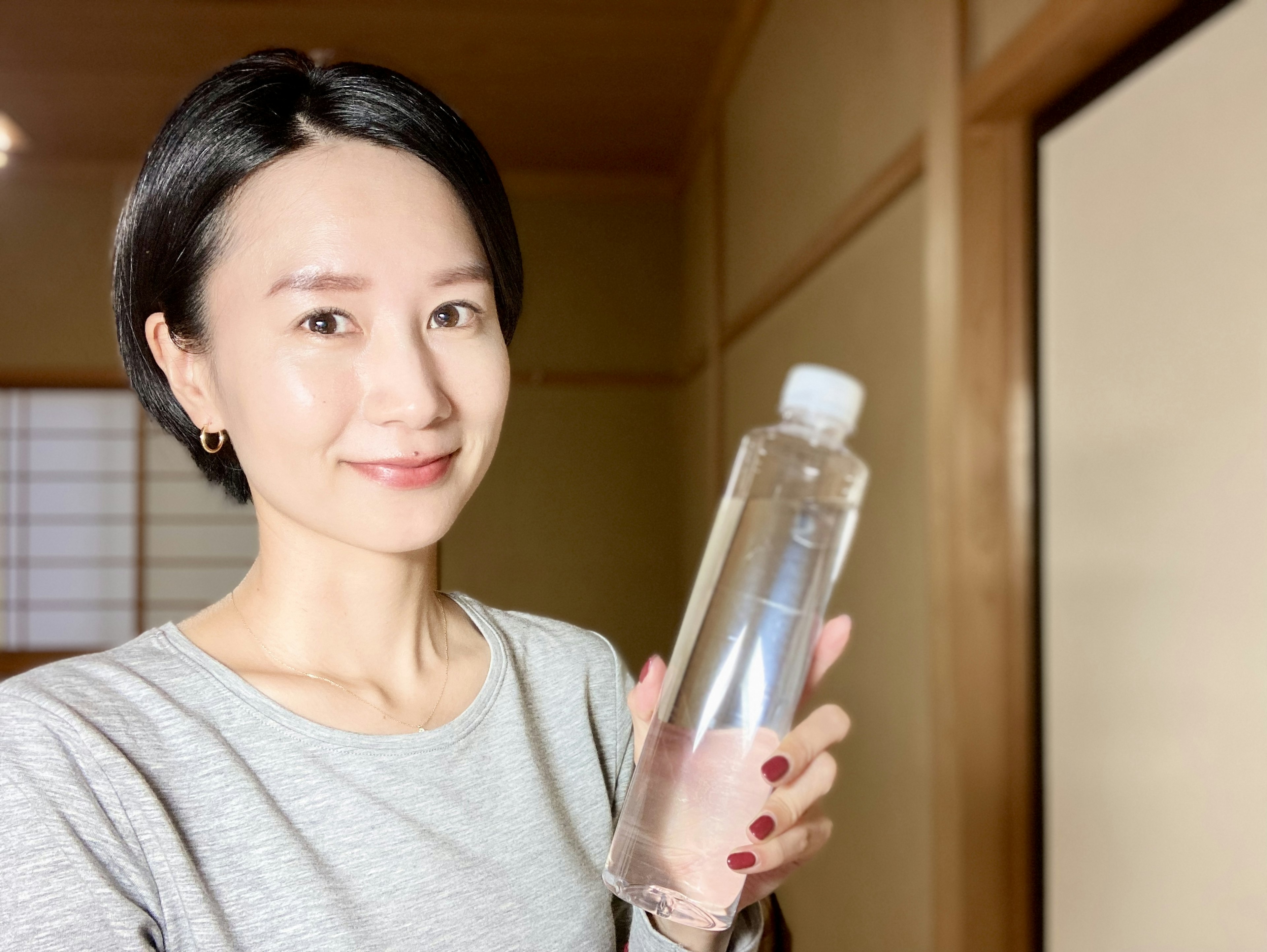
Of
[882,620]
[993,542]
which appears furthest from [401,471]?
[882,620]

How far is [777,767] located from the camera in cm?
70

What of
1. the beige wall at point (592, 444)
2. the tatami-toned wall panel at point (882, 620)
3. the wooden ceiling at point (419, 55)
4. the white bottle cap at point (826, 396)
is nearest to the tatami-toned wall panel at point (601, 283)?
the beige wall at point (592, 444)

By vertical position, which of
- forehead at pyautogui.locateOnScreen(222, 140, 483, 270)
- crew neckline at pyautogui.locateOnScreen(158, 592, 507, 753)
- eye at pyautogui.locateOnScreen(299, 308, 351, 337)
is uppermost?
forehead at pyautogui.locateOnScreen(222, 140, 483, 270)

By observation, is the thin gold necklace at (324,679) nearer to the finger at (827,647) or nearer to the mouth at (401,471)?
the mouth at (401,471)

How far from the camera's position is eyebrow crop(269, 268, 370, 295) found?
80 centimetres

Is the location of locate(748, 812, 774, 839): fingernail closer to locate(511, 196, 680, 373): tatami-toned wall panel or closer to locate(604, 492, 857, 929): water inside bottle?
locate(604, 492, 857, 929): water inside bottle

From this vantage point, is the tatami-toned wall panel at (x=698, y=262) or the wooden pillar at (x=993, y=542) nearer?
the wooden pillar at (x=993, y=542)

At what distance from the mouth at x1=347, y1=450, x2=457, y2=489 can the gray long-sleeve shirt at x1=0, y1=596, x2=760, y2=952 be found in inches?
8.2

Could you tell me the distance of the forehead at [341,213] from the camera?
807mm

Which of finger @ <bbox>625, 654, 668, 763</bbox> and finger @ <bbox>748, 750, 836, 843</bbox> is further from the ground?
finger @ <bbox>625, 654, 668, 763</bbox>

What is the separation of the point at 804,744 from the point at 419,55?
12.0 ft

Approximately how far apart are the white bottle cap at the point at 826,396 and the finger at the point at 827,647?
0.52 feet

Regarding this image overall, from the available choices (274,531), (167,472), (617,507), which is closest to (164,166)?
(274,531)

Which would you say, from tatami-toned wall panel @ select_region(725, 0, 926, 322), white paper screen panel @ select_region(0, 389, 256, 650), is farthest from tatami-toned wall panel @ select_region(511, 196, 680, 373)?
white paper screen panel @ select_region(0, 389, 256, 650)
